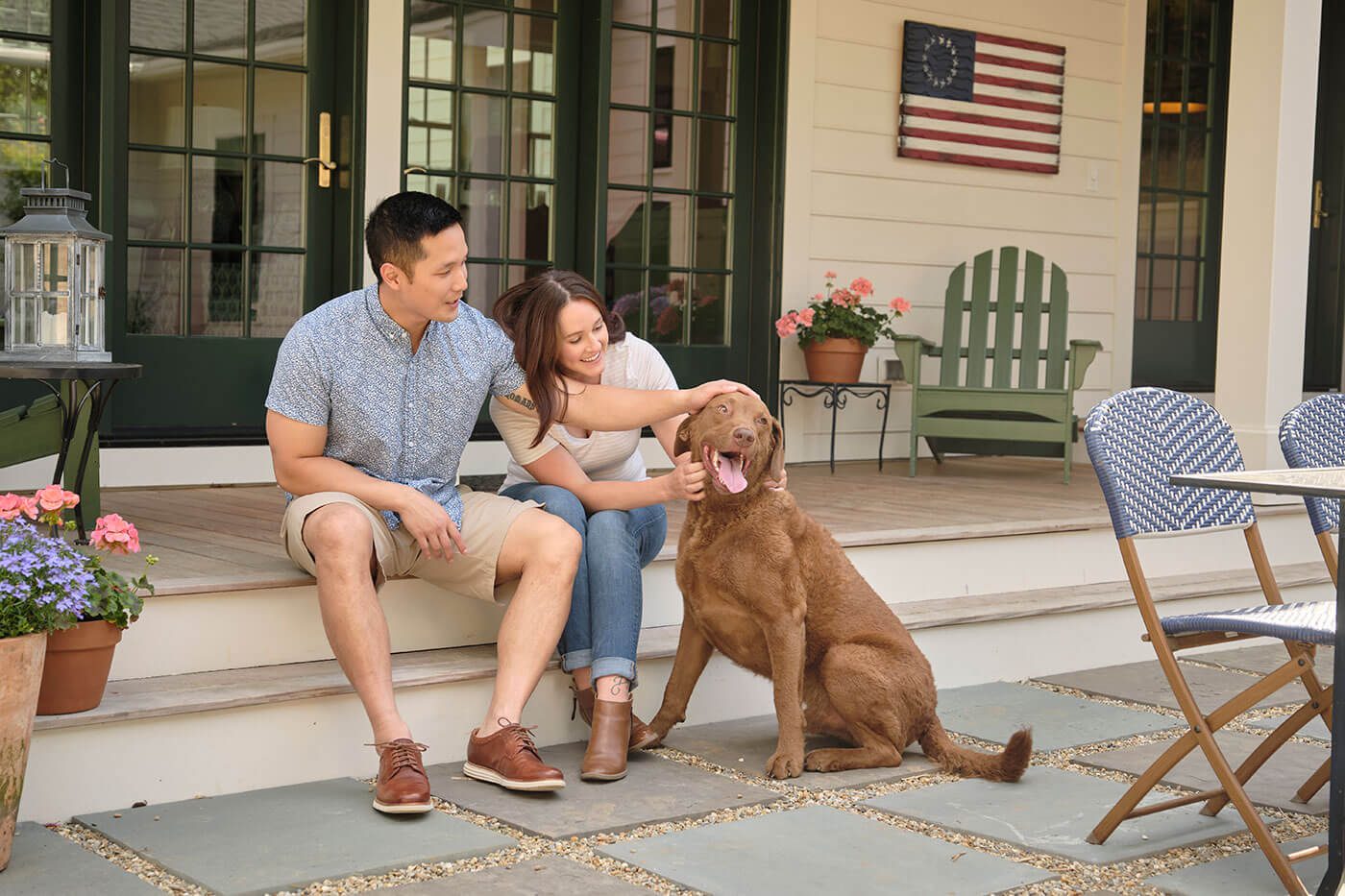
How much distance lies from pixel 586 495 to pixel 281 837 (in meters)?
0.99

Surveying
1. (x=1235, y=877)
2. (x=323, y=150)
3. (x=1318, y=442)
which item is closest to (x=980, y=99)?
(x=323, y=150)

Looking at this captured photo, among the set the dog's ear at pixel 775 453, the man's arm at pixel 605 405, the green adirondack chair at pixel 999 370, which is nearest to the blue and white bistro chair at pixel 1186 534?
the dog's ear at pixel 775 453

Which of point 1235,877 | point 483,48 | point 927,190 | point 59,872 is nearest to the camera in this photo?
point 59,872

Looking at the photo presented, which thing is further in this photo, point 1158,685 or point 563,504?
point 1158,685

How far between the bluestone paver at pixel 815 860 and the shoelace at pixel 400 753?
0.40 meters

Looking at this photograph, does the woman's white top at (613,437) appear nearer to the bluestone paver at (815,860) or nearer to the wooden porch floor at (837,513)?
the wooden porch floor at (837,513)

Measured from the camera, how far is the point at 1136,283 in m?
7.55

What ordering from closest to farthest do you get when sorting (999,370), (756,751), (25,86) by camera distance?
(756,751) → (25,86) → (999,370)

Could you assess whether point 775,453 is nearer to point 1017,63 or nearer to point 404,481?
point 404,481

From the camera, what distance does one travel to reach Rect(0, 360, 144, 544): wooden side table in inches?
137

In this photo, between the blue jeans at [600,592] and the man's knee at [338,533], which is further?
the blue jeans at [600,592]

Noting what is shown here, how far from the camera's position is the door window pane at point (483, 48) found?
556 cm

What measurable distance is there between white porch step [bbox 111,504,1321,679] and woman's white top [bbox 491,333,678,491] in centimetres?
35

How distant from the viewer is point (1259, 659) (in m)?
4.56
